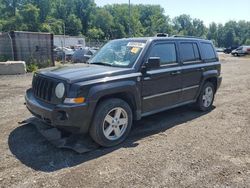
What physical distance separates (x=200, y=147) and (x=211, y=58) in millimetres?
3211

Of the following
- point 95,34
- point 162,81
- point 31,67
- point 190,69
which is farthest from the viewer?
point 95,34

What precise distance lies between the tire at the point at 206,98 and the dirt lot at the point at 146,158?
658mm

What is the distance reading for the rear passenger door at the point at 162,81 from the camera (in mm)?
5301

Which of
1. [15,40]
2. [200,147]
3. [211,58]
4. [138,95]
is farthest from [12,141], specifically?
[15,40]

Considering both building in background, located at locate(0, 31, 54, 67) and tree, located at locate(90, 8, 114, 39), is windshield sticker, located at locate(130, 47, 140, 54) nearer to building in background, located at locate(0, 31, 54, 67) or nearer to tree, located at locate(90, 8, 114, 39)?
building in background, located at locate(0, 31, 54, 67)

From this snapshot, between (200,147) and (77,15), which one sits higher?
(77,15)

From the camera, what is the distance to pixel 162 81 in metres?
5.57

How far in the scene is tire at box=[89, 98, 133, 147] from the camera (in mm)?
4516

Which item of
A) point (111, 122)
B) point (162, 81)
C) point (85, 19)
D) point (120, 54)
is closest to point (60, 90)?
point (111, 122)

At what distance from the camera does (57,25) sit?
7706cm

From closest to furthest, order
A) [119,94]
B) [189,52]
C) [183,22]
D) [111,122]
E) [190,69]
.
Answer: [111,122] < [119,94] < [190,69] < [189,52] < [183,22]

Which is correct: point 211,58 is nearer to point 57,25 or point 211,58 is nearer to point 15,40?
point 15,40

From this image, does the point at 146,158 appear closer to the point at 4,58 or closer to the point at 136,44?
the point at 136,44

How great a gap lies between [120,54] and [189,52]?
1851 mm
